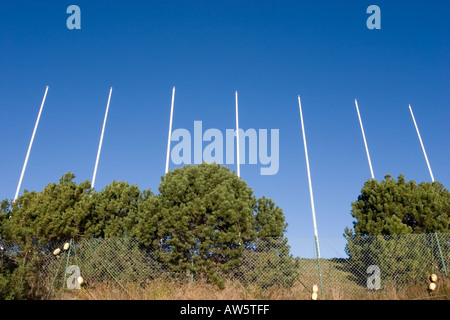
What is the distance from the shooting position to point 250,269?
921cm

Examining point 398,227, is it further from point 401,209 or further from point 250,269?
point 250,269

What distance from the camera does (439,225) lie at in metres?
12.3

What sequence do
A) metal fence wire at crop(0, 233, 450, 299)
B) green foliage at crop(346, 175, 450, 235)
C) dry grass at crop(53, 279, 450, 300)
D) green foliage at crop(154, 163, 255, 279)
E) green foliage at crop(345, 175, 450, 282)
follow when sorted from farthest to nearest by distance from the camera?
green foliage at crop(346, 175, 450, 235) → green foliage at crop(345, 175, 450, 282) → green foliage at crop(154, 163, 255, 279) → metal fence wire at crop(0, 233, 450, 299) → dry grass at crop(53, 279, 450, 300)

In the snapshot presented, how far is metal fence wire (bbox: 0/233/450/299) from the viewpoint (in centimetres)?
858

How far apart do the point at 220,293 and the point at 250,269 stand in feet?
4.86

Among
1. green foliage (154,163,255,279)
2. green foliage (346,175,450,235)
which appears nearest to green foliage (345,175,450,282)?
green foliage (346,175,450,235)

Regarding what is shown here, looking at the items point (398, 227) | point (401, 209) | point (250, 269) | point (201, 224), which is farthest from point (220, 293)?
point (401, 209)

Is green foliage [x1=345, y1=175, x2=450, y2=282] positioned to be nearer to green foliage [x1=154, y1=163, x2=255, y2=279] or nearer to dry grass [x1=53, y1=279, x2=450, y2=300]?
dry grass [x1=53, y1=279, x2=450, y2=300]

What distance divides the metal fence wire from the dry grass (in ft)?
0.11

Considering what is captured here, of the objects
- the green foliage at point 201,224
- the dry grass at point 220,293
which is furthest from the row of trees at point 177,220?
the dry grass at point 220,293

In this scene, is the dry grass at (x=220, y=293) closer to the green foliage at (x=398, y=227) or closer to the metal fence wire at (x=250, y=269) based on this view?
the metal fence wire at (x=250, y=269)

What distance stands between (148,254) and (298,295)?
477 centimetres
